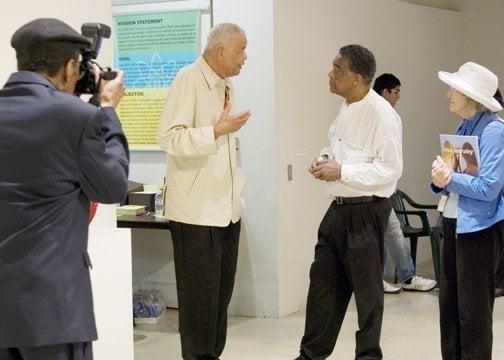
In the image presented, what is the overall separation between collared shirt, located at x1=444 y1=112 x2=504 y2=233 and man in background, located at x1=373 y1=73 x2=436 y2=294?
2583 millimetres

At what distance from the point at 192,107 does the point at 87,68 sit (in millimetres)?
1476

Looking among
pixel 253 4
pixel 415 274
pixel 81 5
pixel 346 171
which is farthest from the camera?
pixel 415 274

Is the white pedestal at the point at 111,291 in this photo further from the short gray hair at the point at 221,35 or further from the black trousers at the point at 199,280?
the short gray hair at the point at 221,35

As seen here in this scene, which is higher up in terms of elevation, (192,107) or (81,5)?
(81,5)

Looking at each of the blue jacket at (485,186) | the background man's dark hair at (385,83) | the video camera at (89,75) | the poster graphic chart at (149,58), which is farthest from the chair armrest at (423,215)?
the video camera at (89,75)

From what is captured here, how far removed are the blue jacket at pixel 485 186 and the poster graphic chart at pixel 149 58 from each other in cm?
235

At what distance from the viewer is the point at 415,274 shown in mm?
6805

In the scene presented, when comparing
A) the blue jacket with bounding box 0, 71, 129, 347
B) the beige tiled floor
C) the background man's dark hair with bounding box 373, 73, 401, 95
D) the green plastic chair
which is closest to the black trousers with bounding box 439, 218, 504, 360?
the beige tiled floor

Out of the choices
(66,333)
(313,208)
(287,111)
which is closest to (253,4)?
(287,111)

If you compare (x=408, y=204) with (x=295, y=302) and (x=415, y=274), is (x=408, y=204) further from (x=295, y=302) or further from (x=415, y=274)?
(x=295, y=302)

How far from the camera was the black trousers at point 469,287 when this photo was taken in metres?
3.75

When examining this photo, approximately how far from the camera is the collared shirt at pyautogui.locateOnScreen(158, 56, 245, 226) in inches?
153

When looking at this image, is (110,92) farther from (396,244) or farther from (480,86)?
(396,244)

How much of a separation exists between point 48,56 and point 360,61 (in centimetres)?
212
